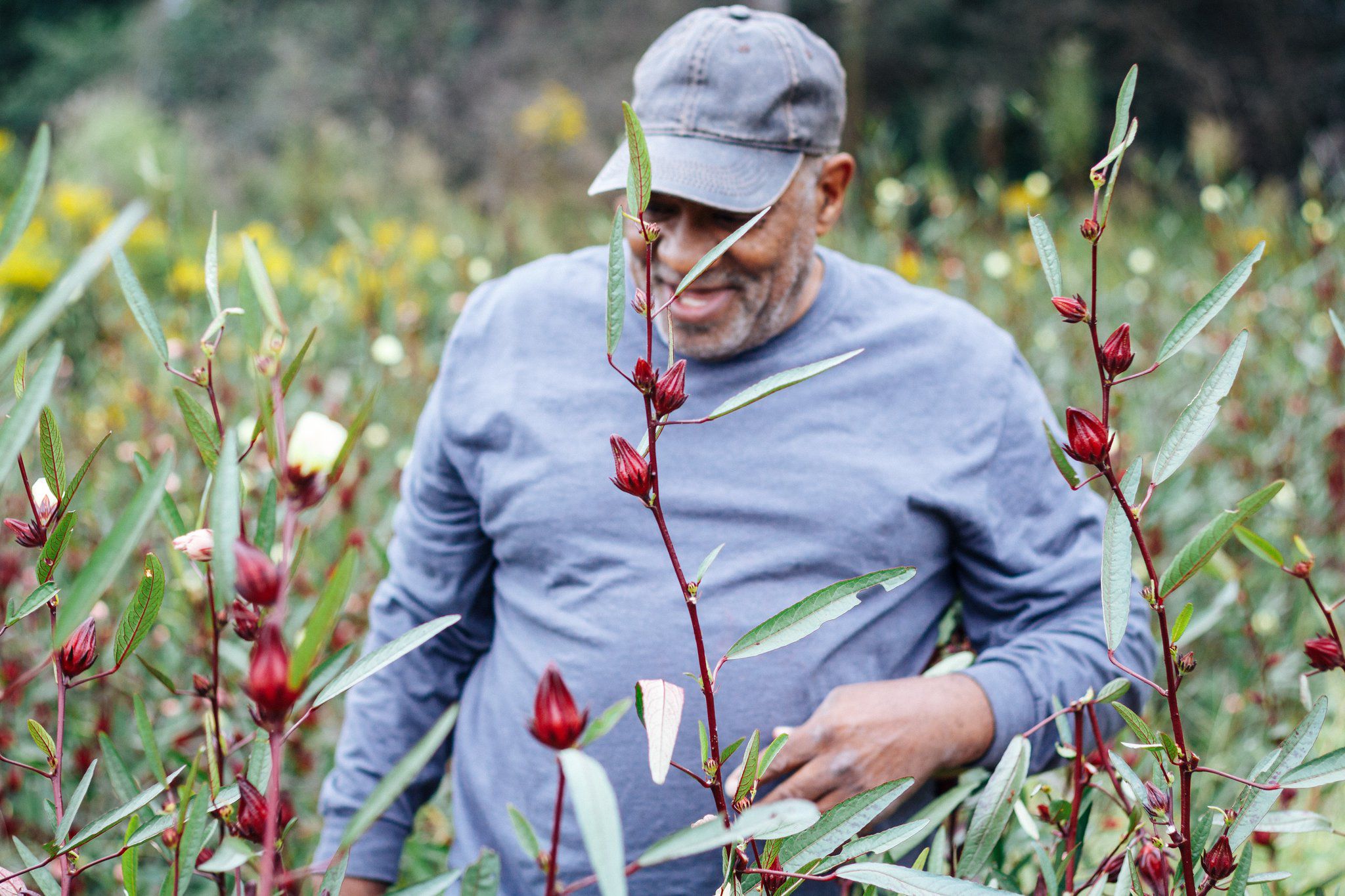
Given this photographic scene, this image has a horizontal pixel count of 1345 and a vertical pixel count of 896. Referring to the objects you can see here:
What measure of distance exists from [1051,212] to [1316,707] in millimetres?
3189

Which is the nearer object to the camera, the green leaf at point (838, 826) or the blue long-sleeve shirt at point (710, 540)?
the green leaf at point (838, 826)

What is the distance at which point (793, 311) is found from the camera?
1165mm

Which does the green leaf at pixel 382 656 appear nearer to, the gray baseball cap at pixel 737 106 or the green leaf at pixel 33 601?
the green leaf at pixel 33 601

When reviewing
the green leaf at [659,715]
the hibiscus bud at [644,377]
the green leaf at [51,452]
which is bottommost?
the green leaf at [659,715]

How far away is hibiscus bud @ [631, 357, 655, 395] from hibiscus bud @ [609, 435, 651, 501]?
1.1 inches

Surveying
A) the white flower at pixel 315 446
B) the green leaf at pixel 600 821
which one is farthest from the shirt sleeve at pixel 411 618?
the green leaf at pixel 600 821

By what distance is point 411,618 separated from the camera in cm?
122

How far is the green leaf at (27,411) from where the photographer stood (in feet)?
1.26

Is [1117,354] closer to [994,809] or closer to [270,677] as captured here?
[994,809]

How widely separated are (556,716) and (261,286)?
0.70 feet

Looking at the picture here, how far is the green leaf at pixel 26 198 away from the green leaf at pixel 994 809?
576 mm

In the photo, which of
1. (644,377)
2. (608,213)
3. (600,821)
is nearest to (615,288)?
(644,377)

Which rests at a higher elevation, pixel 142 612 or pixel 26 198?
pixel 26 198

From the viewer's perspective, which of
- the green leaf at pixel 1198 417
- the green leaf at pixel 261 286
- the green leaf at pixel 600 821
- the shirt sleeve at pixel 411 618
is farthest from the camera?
the shirt sleeve at pixel 411 618
